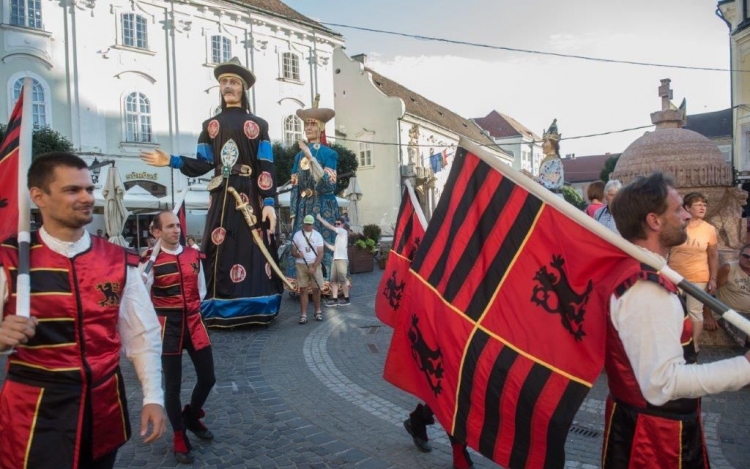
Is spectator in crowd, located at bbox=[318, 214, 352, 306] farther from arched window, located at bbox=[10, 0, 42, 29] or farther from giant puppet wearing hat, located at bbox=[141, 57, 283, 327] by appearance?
arched window, located at bbox=[10, 0, 42, 29]

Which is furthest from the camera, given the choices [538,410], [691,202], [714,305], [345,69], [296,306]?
[345,69]

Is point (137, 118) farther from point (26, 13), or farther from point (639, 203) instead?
point (639, 203)

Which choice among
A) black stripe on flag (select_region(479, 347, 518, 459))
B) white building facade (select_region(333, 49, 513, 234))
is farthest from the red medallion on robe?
white building facade (select_region(333, 49, 513, 234))

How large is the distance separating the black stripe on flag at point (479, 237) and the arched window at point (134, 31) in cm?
2540

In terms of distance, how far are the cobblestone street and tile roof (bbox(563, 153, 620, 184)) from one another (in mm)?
78297

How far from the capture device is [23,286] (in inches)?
78.0

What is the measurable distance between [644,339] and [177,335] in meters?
3.29

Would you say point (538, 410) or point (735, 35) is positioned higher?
point (735, 35)

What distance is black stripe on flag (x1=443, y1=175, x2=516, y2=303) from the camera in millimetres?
2482

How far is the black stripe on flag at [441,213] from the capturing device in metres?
2.74

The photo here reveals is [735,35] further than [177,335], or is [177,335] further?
[735,35]

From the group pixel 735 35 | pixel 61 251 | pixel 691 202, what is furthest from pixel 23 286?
pixel 735 35

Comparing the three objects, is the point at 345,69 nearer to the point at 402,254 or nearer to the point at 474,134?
the point at 474,134

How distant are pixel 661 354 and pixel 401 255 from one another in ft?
7.69
